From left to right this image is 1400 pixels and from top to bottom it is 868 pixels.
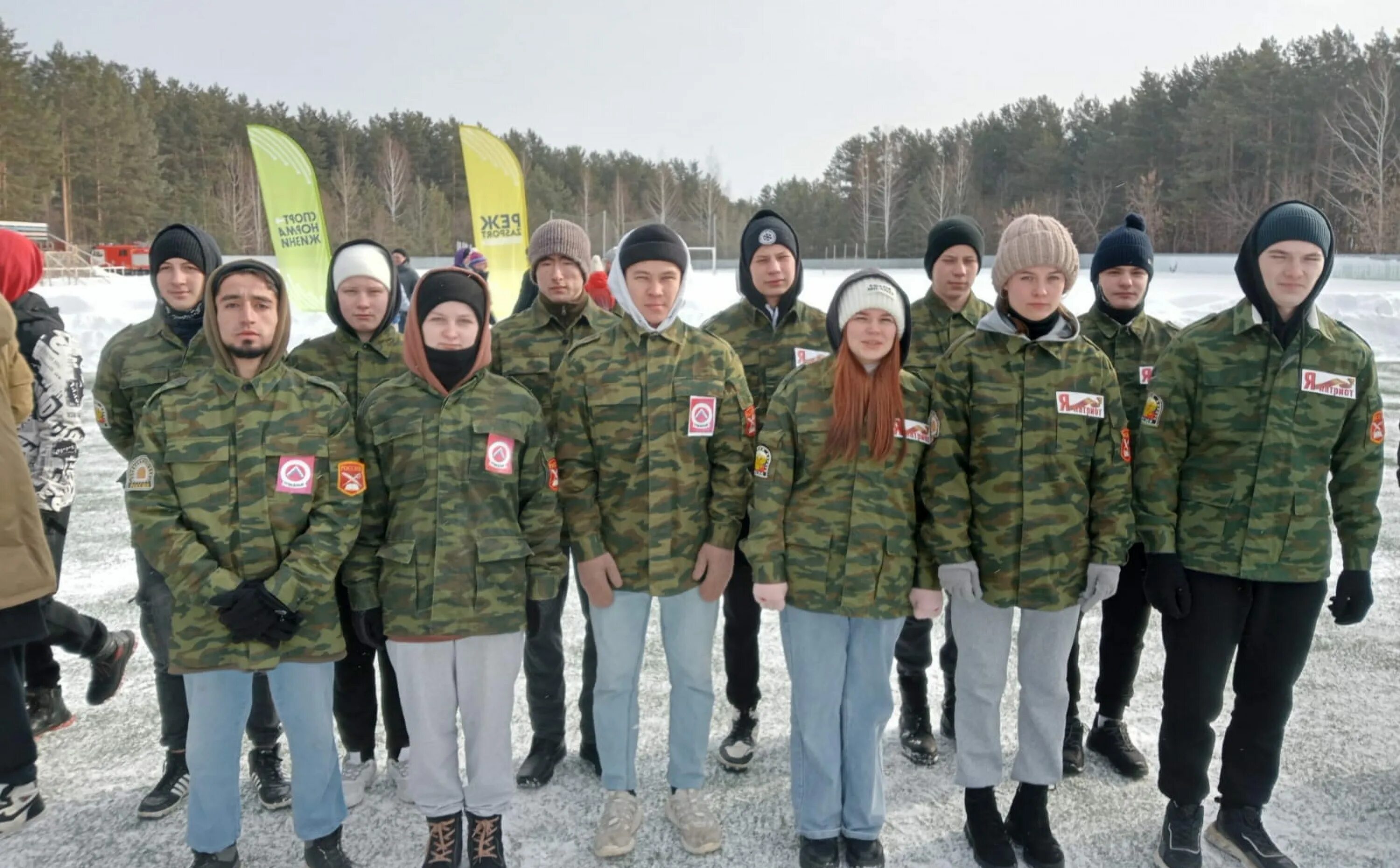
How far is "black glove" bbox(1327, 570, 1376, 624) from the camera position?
280 centimetres

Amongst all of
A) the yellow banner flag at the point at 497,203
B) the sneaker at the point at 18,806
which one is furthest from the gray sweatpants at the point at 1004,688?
the yellow banner flag at the point at 497,203

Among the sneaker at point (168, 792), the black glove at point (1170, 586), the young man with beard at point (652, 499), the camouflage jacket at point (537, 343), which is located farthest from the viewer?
the camouflage jacket at point (537, 343)

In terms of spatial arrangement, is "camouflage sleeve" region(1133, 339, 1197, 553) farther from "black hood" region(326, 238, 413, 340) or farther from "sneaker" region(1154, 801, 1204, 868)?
"black hood" region(326, 238, 413, 340)

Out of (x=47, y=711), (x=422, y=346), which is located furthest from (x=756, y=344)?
(x=47, y=711)

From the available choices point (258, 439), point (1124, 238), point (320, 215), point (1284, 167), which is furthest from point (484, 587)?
point (1284, 167)

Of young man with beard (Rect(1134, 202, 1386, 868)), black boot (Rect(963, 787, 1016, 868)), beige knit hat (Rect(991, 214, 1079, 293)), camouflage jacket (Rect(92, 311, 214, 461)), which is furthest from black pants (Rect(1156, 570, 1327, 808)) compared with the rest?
camouflage jacket (Rect(92, 311, 214, 461))

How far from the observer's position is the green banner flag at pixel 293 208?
1357cm

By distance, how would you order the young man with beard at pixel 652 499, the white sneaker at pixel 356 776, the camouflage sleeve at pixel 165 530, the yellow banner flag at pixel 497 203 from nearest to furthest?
the camouflage sleeve at pixel 165 530, the young man with beard at pixel 652 499, the white sneaker at pixel 356 776, the yellow banner flag at pixel 497 203

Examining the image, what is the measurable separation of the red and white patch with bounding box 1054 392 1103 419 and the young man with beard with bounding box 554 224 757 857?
103cm

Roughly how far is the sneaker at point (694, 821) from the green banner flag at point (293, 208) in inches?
501

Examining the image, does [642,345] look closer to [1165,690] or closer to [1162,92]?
[1165,690]

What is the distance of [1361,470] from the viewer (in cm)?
274

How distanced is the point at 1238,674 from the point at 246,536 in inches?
128

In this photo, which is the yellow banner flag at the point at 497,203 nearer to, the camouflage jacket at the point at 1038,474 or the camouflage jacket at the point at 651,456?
the camouflage jacket at the point at 651,456
